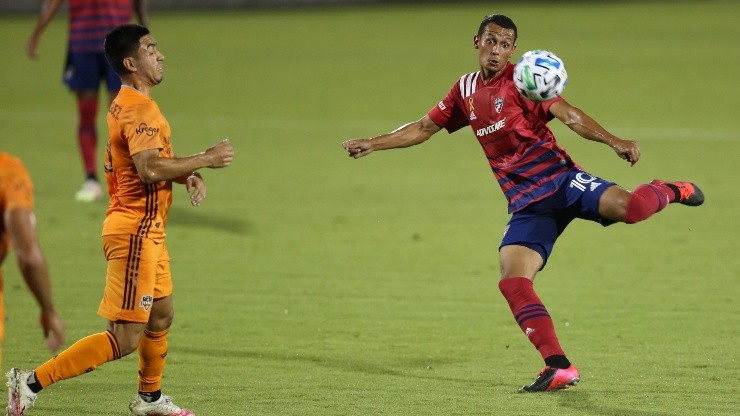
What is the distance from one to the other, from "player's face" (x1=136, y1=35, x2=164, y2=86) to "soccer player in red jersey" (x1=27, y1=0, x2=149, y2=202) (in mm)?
6474

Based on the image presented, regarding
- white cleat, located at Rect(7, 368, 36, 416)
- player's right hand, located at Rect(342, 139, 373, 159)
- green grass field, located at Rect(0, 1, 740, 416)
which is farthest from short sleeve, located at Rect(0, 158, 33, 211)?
player's right hand, located at Rect(342, 139, 373, 159)

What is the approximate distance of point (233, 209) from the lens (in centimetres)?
1272

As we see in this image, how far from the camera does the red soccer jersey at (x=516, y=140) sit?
23.0 feet

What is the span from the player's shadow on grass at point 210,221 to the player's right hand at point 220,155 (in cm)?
578

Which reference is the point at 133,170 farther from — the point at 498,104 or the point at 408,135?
the point at 498,104

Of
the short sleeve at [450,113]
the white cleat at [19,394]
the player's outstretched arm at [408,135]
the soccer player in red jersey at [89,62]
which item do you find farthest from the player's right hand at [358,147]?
the soccer player in red jersey at [89,62]

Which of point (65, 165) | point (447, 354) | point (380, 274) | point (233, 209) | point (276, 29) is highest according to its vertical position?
point (447, 354)

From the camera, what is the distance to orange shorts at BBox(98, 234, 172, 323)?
6035mm

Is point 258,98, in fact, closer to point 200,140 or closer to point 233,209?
point 200,140

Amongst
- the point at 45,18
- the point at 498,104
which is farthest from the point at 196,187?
the point at 45,18

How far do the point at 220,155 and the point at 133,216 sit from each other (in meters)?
0.60

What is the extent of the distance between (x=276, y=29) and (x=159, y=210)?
2318 centimetres

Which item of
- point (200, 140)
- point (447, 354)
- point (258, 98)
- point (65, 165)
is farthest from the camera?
point (258, 98)

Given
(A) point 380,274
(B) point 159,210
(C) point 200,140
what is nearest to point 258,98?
(C) point 200,140
